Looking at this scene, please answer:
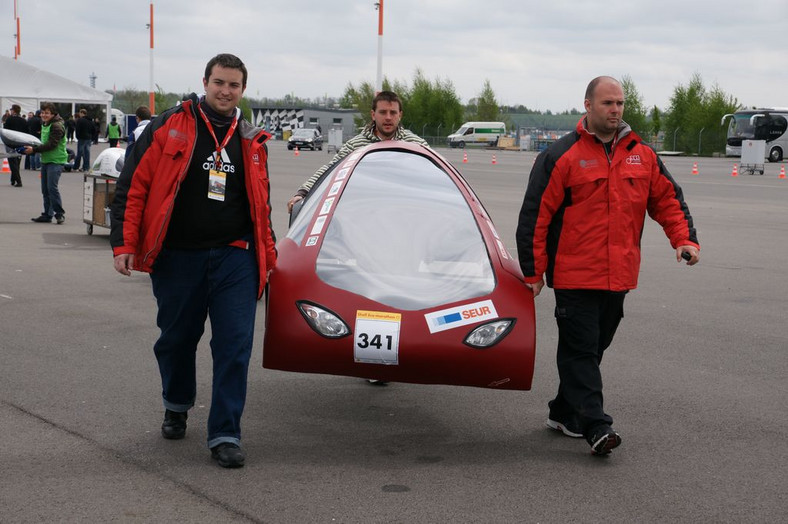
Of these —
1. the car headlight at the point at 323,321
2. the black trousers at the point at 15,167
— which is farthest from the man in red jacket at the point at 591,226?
the black trousers at the point at 15,167

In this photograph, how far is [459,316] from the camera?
5.18m

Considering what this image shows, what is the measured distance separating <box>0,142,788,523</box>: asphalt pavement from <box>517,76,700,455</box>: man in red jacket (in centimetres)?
48

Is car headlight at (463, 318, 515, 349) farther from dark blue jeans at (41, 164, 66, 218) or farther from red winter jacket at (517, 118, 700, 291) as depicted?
dark blue jeans at (41, 164, 66, 218)

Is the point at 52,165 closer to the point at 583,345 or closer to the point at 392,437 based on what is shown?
the point at 392,437

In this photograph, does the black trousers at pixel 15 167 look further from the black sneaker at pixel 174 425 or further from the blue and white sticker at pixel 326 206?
the black sneaker at pixel 174 425

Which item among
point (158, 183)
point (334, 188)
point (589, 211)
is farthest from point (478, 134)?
point (158, 183)

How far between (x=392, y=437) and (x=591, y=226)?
1.49m

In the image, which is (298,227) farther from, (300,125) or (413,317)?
(300,125)

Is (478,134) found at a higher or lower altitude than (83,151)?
higher

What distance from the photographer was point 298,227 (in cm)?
595

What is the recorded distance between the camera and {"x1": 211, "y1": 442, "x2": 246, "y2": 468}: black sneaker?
483 cm

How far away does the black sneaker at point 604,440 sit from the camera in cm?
505

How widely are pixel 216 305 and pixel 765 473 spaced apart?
271 cm

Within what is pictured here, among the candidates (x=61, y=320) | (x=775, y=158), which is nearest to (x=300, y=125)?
(x=775, y=158)
